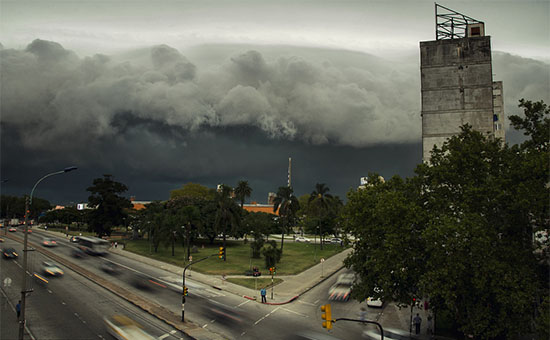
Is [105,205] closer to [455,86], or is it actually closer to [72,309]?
[72,309]

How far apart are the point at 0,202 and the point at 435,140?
7524 inches

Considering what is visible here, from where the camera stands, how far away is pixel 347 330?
31.8 metres

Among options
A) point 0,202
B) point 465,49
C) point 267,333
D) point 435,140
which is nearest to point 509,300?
point 267,333

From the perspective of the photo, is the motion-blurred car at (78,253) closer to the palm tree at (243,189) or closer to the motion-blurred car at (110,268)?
the motion-blurred car at (110,268)

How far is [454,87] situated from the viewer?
50250 mm

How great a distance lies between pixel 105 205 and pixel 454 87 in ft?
263

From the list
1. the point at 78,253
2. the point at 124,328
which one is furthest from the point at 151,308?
the point at 78,253

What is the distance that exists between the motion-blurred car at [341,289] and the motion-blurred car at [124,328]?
21.5 m

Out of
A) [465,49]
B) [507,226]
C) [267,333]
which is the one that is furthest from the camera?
[465,49]

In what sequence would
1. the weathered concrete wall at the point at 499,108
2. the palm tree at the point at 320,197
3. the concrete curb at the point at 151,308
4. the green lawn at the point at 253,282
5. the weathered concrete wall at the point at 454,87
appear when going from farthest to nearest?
the palm tree at the point at 320,197, the weathered concrete wall at the point at 499,108, the weathered concrete wall at the point at 454,87, the green lawn at the point at 253,282, the concrete curb at the point at 151,308

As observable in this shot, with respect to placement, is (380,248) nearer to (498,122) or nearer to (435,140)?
(435,140)

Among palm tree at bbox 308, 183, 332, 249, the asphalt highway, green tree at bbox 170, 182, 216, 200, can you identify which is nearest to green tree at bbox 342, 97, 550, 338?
the asphalt highway

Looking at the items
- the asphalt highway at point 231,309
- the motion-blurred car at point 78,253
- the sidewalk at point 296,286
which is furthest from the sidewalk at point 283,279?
the motion-blurred car at point 78,253

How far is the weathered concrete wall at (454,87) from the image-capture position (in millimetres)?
49000
